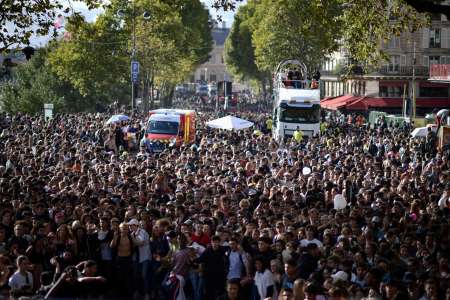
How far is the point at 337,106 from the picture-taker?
263 ft

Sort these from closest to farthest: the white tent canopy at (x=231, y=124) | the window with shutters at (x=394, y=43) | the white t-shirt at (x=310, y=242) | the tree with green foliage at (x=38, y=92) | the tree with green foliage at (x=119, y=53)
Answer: the white t-shirt at (x=310, y=242) < the white tent canopy at (x=231, y=124) < the tree with green foliage at (x=38, y=92) < the tree with green foliage at (x=119, y=53) < the window with shutters at (x=394, y=43)

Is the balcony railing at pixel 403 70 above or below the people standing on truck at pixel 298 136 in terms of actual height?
above

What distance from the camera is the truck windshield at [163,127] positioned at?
40.9 m

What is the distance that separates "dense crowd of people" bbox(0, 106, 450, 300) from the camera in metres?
12.4

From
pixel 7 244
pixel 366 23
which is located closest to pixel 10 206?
pixel 7 244

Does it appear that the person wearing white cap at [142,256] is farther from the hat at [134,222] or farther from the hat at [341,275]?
the hat at [341,275]

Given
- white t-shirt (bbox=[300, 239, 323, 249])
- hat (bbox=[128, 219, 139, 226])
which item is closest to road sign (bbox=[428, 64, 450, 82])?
hat (bbox=[128, 219, 139, 226])

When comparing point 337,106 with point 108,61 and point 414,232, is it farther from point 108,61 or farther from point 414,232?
point 414,232

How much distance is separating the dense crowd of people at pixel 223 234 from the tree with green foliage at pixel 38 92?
131 feet

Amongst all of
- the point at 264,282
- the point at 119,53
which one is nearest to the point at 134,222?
the point at 264,282

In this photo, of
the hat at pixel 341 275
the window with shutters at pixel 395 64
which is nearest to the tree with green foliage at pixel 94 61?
the window with shutters at pixel 395 64

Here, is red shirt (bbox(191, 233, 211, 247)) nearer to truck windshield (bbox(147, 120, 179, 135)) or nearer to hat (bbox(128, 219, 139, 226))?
hat (bbox(128, 219, 139, 226))

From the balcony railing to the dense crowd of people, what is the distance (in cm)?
5445

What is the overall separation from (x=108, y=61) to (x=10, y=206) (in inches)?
2077
